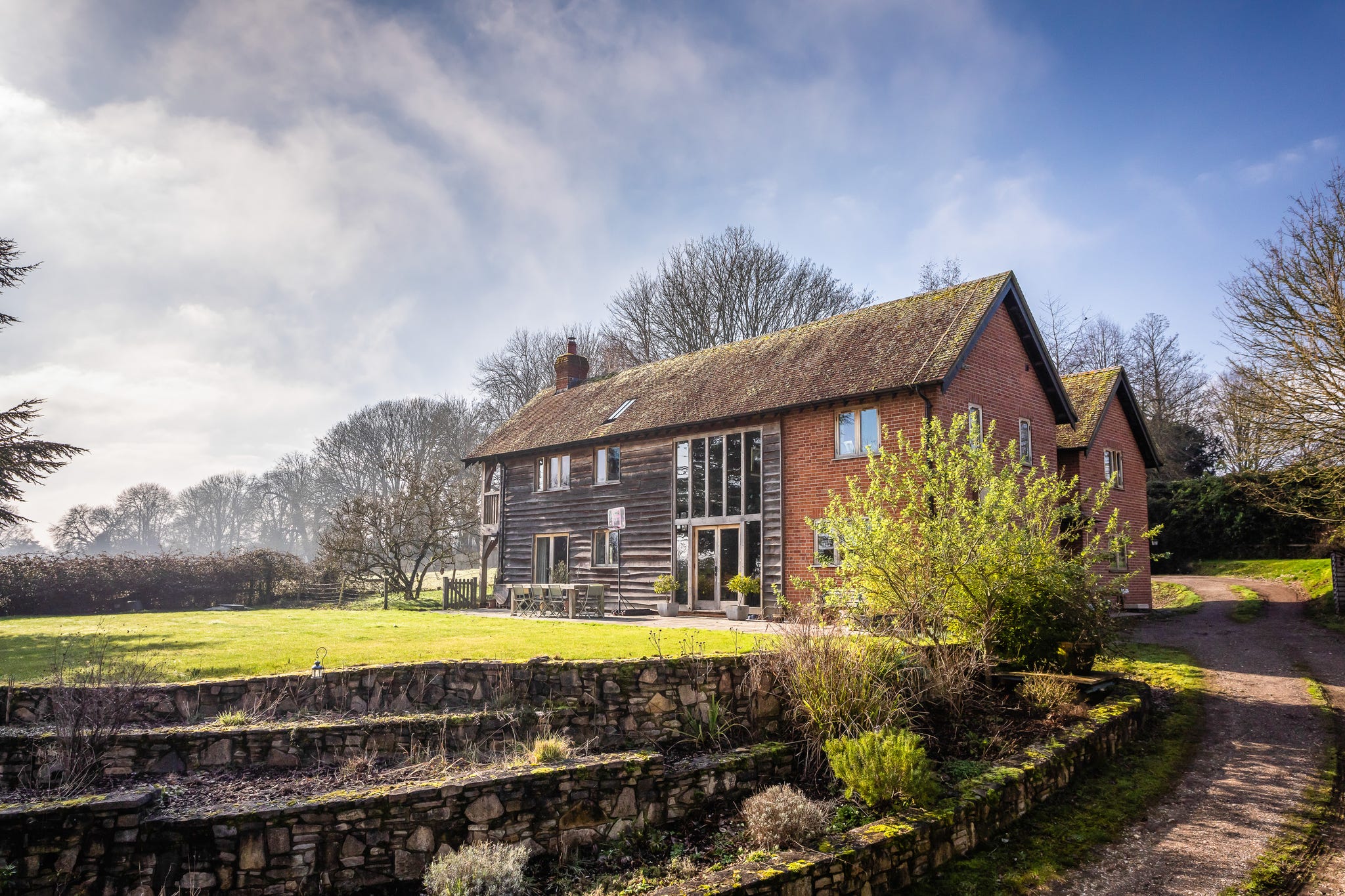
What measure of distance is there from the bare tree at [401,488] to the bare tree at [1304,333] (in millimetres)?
24364

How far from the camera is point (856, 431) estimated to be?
16719 mm

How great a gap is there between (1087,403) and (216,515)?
8095 cm

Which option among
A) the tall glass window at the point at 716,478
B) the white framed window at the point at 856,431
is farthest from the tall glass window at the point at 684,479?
the white framed window at the point at 856,431

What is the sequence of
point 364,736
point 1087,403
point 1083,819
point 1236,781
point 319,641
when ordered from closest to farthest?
1. point 1083,819
2. point 364,736
3. point 1236,781
4. point 319,641
5. point 1087,403

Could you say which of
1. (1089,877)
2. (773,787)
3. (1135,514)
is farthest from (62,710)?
(1135,514)

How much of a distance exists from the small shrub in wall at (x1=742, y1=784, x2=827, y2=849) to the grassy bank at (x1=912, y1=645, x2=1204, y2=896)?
94 cm

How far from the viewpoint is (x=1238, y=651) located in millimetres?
15164

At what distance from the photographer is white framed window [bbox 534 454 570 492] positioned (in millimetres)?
23344

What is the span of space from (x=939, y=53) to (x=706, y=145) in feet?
13.3

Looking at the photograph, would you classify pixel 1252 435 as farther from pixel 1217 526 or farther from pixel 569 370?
pixel 569 370

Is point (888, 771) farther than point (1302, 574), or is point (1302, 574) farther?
point (1302, 574)

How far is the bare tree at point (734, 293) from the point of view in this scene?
34469 mm

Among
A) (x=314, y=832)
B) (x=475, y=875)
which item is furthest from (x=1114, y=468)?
(x=314, y=832)

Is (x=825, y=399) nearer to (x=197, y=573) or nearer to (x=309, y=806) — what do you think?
(x=309, y=806)
